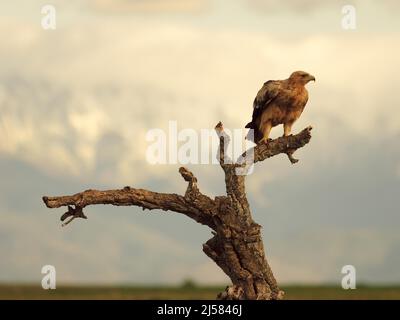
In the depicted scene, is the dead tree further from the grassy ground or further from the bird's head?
the grassy ground

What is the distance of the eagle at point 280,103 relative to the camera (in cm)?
1958

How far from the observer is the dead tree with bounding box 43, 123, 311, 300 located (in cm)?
1762

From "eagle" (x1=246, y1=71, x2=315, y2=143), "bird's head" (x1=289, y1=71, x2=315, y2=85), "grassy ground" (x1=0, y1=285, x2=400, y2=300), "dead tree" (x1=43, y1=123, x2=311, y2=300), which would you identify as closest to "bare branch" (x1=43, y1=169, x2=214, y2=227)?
"dead tree" (x1=43, y1=123, x2=311, y2=300)

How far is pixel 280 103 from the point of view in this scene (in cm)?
1956

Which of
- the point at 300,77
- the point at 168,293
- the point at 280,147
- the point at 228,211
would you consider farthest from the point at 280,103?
the point at 168,293

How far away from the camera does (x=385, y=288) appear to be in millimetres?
61719

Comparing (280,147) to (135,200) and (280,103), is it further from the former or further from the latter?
(135,200)

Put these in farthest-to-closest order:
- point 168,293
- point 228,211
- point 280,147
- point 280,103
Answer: point 168,293
point 280,103
point 280,147
point 228,211

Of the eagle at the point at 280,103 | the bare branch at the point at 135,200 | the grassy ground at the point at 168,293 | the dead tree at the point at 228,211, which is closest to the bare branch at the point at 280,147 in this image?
the dead tree at the point at 228,211

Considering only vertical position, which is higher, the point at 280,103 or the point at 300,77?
the point at 300,77

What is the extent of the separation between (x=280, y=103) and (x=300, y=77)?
809 mm

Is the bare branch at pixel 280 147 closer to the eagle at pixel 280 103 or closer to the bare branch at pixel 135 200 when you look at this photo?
the eagle at pixel 280 103

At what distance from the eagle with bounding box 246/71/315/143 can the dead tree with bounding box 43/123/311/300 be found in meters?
1.58
